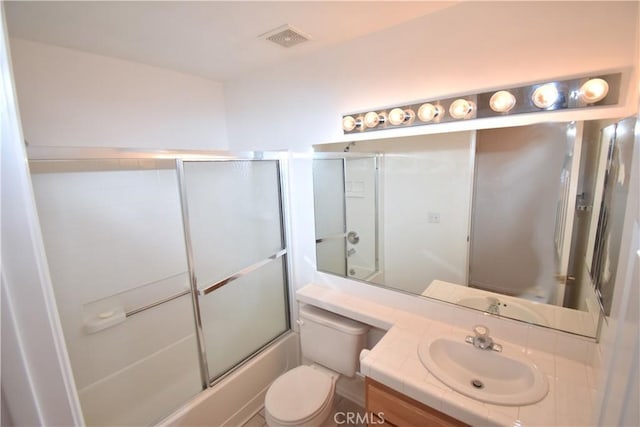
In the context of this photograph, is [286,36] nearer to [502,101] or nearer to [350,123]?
[350,123]

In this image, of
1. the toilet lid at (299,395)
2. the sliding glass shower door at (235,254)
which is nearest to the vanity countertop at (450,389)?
the toilet lid at (299,395)

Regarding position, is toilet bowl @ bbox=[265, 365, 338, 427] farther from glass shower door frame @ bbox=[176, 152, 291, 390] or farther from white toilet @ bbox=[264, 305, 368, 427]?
glass shower door frame @ bbox=[176, 152, 291, 390]

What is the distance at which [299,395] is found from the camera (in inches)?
65.7

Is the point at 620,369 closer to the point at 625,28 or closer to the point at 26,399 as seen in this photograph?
the point at 26,399

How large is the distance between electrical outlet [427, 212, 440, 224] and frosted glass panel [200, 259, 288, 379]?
1242 mm

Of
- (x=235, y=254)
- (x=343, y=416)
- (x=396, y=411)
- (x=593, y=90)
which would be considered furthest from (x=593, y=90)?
(x=343, y=416)

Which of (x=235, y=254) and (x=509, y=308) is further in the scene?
(x=235, y=254)

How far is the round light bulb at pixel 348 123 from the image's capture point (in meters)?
1.73

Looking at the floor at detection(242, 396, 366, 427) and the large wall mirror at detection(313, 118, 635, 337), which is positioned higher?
the large wall mirror at detection(313, 118, 635, 337)

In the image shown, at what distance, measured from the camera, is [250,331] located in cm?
225

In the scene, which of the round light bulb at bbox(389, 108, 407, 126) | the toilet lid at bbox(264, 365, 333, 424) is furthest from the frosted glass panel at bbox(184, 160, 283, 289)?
the round light bulb at bbox(389, 108, 407, 126)

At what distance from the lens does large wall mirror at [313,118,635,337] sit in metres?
1.17

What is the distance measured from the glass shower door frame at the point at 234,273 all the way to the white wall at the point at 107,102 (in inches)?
20.0

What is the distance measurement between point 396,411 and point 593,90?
1.53 metres
